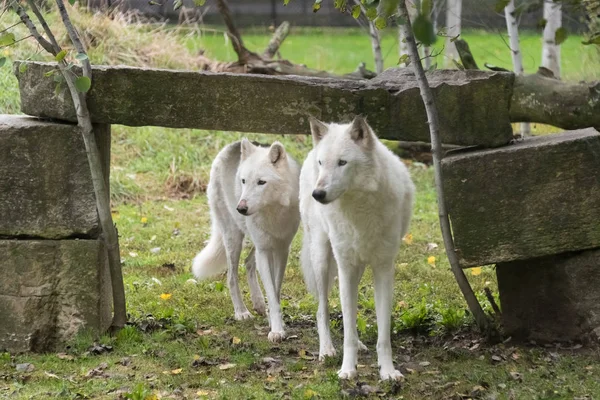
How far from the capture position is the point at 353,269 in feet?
17.3

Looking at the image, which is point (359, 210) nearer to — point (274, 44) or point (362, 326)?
point (362, 326)

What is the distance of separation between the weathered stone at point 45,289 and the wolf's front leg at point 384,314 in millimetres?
1951

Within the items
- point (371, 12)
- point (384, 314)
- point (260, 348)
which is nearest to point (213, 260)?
point (260, 348)

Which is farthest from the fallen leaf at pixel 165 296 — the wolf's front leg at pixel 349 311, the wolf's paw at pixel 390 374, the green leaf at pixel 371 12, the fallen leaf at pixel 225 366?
the green leaf at pixel 371 12

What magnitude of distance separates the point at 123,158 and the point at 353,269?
7.69 metres

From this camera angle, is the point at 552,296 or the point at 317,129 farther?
the point at 552,296

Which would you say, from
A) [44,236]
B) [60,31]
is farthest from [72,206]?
[60,31]

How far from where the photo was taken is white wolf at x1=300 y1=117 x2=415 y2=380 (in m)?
4.92

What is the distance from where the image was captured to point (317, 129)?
512cm

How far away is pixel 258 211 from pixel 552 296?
2237mm

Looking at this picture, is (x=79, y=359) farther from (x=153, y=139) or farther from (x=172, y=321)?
(x=153, y=139)

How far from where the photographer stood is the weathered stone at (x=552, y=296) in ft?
17.6

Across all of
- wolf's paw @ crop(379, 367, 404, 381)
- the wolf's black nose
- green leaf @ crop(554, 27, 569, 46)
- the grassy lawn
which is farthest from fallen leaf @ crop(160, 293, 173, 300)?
green leaf @ crop(554, 27, 569, 46)

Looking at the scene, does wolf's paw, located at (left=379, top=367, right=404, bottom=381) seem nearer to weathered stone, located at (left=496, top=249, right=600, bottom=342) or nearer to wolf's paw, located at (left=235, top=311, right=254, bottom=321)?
weathered stone, located at (left=496, top=249, right=600, bottom=342)
